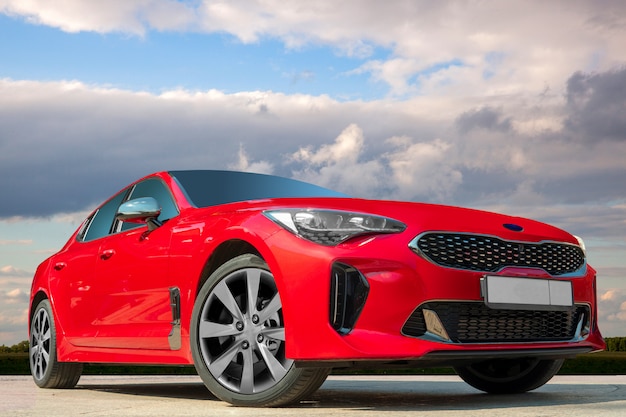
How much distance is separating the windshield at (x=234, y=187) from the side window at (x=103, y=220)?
99cm

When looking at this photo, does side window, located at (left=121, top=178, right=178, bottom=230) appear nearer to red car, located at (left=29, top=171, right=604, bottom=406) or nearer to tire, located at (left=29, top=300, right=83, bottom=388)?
red car, located at (left=29, top=171, right=604, bottom=406)

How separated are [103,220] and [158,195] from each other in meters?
1.10

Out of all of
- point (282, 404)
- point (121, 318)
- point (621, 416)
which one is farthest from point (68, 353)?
point (621, 416)

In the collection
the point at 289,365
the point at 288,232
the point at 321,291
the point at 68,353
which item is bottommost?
the point at 68,353

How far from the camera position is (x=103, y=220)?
718 centimetres

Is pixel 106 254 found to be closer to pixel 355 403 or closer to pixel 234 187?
pixel 234 187

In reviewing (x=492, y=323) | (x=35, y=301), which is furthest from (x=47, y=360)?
(x=492, y=323)

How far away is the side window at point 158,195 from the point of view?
5.98 m

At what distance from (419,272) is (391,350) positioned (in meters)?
0.43

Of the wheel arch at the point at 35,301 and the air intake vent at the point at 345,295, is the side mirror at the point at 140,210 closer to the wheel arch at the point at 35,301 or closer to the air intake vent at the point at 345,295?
the air intake vent at the point at 345,295

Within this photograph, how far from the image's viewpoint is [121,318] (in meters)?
6.06

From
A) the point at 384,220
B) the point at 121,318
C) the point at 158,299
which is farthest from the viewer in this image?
the point at 121,318

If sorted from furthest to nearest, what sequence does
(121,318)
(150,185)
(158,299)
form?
(150,185), (121,318), (158,299)

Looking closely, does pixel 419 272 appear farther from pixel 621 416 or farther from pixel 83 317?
pixel 83 317
